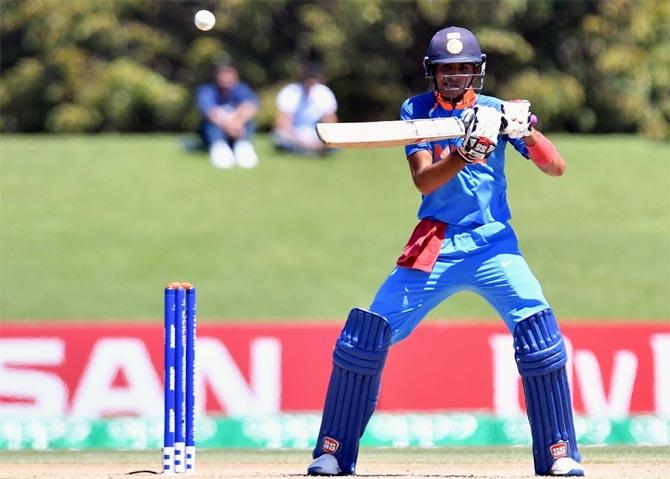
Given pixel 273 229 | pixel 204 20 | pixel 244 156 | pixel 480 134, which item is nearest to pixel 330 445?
pixel 480 134

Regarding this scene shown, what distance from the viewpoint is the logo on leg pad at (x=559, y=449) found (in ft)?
16.8

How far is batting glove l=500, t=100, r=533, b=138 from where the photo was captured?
4.89 meters

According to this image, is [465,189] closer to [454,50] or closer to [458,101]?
[458,101]

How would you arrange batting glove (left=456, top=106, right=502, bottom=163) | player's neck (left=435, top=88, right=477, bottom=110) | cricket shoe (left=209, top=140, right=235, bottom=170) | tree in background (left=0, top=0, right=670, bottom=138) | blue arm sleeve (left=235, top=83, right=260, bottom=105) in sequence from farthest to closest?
tree in background (left=0, top=0, right=670, bottom=138) → cricket shoe (left=209, top=140, right=235, bottom=170) → blue arm sleeve (left=235, top=83, right=260, bottom=105) → player's neck (left=435, top=88, right=477, bottom=110) → batting glove (left=456, top=106, right=502, bottom=163)

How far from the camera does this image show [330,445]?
17.2 ft

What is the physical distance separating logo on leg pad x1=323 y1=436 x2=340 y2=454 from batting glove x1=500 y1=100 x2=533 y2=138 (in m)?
1.34

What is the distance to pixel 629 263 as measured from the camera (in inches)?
489

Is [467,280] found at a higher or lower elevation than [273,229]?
lower

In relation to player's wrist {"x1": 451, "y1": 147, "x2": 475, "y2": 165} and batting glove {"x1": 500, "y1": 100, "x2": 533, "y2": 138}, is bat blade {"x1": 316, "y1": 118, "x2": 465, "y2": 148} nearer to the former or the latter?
player's wrist {"x1": 451, "y1": 147, "x2": 475, "y2": 165}

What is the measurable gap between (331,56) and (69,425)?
30.0ft

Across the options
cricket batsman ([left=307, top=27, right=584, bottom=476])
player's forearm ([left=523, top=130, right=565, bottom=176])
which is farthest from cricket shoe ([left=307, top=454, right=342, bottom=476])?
player's forearm ([left=523, top=130, right=565, bottom=176])

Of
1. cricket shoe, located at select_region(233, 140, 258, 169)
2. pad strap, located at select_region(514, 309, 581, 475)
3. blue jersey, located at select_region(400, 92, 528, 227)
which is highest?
cricket shoe, located at select_region(233, 140, 258, 169)

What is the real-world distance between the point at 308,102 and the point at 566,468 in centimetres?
859

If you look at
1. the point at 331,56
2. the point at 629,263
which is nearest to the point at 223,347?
the point at 629,263
